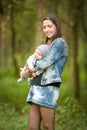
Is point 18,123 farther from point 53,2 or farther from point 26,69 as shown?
point 53,2

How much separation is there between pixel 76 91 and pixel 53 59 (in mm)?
12011

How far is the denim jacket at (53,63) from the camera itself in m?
6.54

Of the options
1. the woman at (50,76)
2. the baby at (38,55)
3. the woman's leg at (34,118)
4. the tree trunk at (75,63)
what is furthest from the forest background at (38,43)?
the baby at (38,55)

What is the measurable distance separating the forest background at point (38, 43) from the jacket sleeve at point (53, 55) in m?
2.18

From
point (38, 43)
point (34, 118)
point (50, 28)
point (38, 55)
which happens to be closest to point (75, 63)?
point (38, 43)

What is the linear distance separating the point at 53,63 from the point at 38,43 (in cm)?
372

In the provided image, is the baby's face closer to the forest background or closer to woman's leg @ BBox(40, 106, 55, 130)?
woman's leg @ BBox(40, 106, 55, 130)

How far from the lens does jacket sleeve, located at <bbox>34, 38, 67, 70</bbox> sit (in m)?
6.53

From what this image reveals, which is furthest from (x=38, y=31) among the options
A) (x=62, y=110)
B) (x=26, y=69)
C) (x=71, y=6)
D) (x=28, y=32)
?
(x=28, y=32)

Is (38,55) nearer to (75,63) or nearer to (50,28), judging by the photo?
(50,28)

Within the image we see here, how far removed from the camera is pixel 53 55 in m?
6.54

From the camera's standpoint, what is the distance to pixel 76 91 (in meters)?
18.4

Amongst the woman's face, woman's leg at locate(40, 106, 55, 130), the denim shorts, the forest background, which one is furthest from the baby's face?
the forest background

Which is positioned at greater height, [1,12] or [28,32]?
[1,12]
